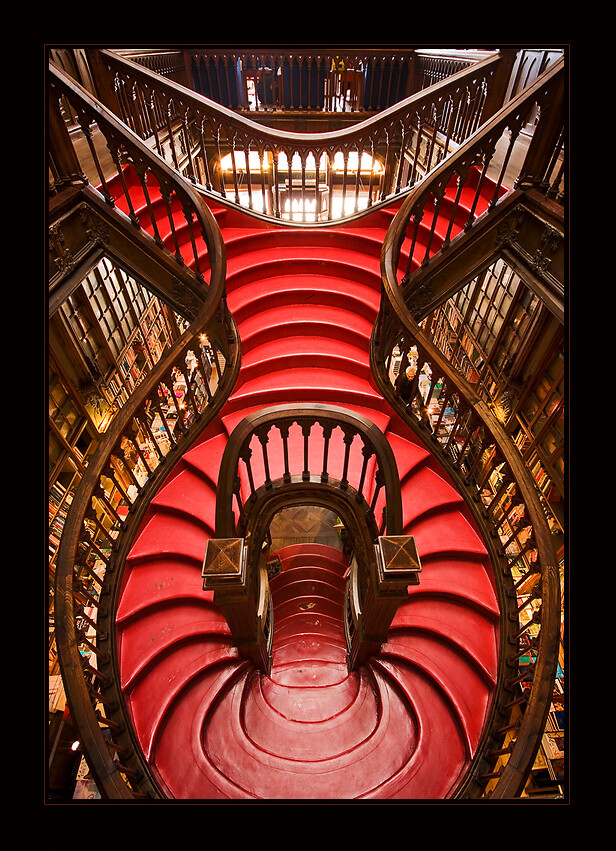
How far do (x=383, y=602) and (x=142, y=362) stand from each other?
5.00m

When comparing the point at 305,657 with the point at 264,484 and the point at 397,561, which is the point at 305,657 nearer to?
the point at 264,484

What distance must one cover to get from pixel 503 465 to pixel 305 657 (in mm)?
3266

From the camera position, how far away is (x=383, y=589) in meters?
2.76

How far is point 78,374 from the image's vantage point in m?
4.62

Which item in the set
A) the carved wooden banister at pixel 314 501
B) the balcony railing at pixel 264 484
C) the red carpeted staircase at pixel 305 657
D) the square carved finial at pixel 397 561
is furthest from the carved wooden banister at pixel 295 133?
the square carved finial at pixel 397 561

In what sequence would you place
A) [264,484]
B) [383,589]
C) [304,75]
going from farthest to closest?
[304,75] < [264,484] < [383,589]

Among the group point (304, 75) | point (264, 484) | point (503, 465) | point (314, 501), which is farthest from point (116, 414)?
point (304, 75)

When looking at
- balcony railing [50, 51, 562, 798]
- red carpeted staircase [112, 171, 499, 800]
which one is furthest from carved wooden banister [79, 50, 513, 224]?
red carpeted staircase [112, 171, 499, 800]

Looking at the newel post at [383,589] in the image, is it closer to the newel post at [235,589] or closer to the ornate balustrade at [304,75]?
the newel post at [235,589]

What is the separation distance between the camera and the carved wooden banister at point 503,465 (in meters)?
2.23

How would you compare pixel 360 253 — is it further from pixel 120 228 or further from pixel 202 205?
pixel 120 228

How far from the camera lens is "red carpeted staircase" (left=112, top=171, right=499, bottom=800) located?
282 centimetres

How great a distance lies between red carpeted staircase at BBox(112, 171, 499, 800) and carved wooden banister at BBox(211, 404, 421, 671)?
31 centimetres

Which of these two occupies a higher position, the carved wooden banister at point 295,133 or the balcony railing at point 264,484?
the carved wooden banister at point 295,133
